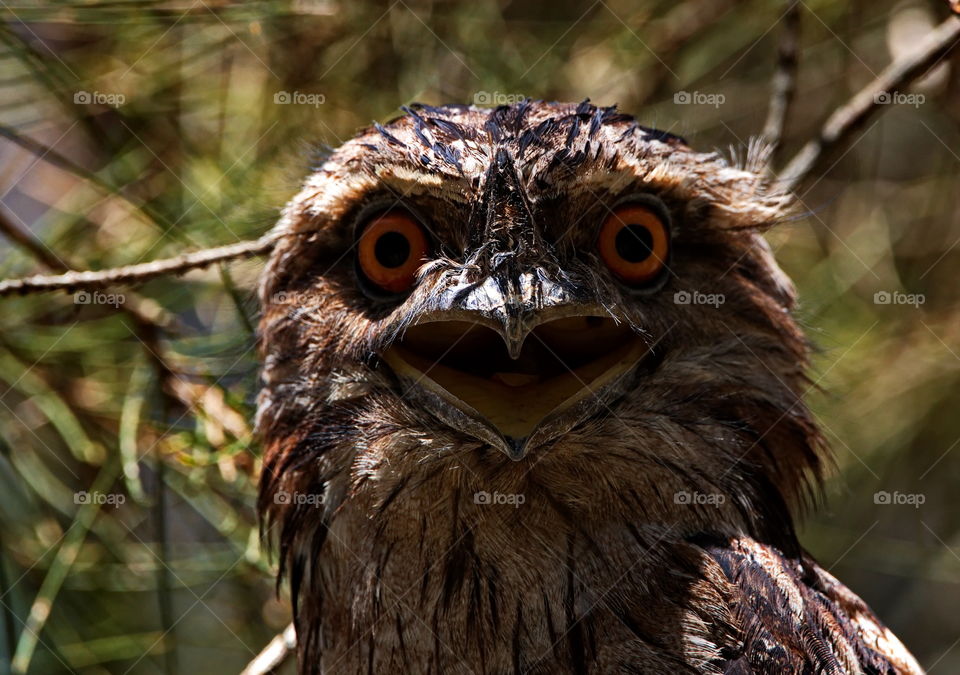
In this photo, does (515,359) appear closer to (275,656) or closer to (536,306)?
(536,306)

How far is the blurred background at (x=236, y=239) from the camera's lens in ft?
12.2

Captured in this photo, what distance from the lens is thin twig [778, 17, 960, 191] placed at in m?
3.26

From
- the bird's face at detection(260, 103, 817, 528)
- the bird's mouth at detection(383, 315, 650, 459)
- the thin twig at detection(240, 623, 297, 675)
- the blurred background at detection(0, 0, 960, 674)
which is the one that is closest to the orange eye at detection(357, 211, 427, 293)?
the bird's face at detection(260, 103, 817, 528)

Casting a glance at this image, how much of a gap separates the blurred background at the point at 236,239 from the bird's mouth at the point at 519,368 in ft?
2.67

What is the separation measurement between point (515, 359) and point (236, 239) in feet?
5.15

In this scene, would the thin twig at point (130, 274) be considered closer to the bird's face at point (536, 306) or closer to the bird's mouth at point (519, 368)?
the bird's face at point (536, 306)

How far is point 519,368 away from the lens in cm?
259

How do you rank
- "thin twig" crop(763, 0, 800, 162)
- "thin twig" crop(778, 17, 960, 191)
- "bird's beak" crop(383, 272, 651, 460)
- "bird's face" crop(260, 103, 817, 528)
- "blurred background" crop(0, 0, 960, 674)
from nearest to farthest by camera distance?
"bird's beak" crop(383, 272, 651, 460) → "bird's face" crop(260, 103, 817, 528) → "thin twig" crop(778, 17, 960, 191) → "thin twig" crop(763, 0, 800, 162) → "blurred background" crop(0, 0, 960, 674)

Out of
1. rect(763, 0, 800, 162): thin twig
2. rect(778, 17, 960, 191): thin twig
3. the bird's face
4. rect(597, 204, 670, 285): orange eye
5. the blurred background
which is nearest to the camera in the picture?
the bird's face

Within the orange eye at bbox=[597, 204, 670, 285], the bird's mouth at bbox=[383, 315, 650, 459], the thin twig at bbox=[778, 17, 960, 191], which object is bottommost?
the bird's mouth at bbox=[383, 315, 650, 459]

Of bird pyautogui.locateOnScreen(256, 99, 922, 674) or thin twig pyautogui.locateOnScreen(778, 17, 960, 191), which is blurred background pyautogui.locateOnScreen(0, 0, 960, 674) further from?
bird pyautogui.locateOnScreen(256, 99, 922, 674)

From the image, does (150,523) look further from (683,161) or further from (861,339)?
(861,339)

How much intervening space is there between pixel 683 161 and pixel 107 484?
225 centimetres

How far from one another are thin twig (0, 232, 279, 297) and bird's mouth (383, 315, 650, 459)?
0.73 metres
